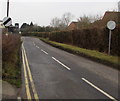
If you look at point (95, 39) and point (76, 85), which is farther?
point (95, 39)

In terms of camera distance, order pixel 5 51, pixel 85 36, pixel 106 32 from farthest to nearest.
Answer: pixel 85 36, pixel 106 32, pixel 5 51

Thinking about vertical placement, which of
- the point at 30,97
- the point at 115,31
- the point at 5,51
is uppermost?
the point at 115,31

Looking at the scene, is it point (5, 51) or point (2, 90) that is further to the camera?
point (5, 51)

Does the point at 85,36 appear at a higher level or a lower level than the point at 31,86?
higher

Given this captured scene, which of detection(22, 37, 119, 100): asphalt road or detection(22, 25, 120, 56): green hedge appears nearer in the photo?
detection(22, 37, 119, 100): asphalt road

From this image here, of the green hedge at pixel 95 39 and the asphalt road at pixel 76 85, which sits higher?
the green hedge at pixel 95 39

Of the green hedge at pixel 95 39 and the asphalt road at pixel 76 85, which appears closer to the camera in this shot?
the asphalt road at pixel 76 85

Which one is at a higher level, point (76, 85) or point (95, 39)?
point (95, 39)

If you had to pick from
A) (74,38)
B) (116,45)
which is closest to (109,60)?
(116,45)

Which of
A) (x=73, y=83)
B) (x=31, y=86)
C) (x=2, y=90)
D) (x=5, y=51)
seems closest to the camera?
(x=2, y=90)

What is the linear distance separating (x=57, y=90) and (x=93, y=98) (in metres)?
1.65

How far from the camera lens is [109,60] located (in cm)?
1711

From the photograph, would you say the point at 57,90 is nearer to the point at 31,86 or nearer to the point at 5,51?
the point at 31,86

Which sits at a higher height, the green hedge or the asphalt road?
the green hedge
